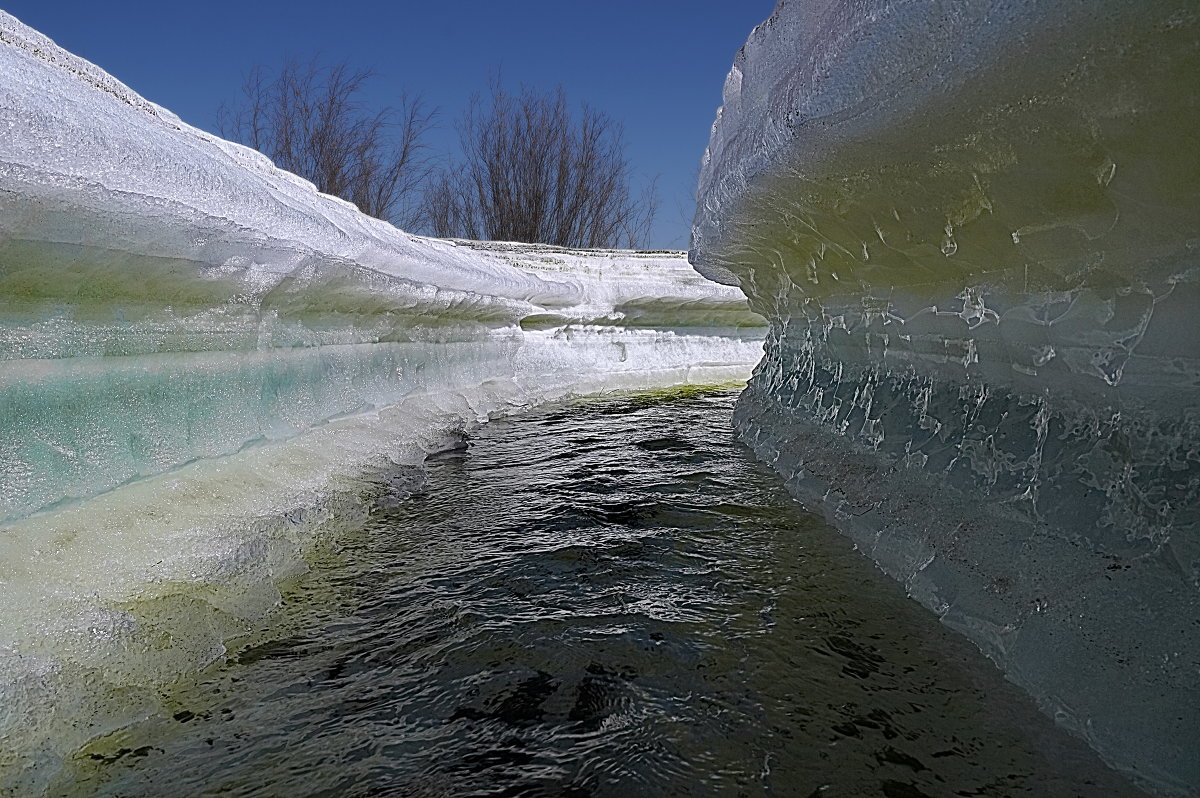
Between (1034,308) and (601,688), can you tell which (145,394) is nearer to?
(601,688)

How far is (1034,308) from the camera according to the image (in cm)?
128

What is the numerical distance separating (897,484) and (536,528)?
81cm

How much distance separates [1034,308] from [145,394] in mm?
1625

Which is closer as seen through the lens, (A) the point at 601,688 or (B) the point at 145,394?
(A) the point at 601,688

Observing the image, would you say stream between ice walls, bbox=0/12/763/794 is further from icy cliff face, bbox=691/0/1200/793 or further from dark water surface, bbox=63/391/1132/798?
icy cliff face, bbox=691/0/1200/793

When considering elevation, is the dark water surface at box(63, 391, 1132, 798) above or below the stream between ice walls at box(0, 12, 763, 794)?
below

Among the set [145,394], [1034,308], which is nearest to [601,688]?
[1034,308]

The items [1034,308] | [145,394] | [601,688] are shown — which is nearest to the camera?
[601,688]

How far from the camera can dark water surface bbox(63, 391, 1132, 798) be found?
33.7 inches

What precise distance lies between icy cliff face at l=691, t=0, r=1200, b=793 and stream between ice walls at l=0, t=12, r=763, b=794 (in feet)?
3.66

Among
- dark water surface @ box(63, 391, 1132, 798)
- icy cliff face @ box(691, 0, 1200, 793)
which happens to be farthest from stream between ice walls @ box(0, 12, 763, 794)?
icy cliff face @ box(691, 0, 1200, 793)

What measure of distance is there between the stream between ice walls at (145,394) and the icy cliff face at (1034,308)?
111cm

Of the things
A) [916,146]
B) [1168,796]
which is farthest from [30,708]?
[916,146]

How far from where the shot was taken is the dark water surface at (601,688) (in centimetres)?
86
